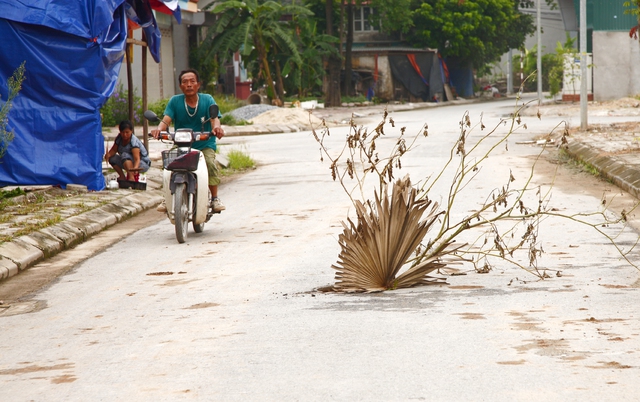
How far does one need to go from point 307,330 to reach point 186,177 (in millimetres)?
4549

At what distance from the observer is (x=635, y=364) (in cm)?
462

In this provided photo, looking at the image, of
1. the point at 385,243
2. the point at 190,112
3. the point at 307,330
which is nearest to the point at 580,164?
the point at 190,112

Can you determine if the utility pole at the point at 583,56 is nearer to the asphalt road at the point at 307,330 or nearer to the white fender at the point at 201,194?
the asphalt road at the point at 307,330

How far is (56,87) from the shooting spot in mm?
13109

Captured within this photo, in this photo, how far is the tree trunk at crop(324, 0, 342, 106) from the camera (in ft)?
152

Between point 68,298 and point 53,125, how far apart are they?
21.1 feet

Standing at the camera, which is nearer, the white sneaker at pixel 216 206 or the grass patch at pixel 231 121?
the white sneaker at pixel 216 206

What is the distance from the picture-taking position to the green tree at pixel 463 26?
52.0 meters

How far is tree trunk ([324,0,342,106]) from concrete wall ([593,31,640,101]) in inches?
492

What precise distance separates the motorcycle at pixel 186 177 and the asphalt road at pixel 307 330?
1.43 feet

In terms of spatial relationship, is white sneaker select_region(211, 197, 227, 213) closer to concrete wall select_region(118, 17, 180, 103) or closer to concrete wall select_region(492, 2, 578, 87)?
concrete wall select_region(118, 17, 180, 103)

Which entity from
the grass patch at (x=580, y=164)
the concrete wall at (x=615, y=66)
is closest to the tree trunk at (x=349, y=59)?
the concrete wall at (x=615, y=66)

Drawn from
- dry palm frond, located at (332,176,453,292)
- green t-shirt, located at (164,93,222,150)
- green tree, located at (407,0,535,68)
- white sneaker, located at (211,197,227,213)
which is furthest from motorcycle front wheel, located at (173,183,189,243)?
green tree, located at (407,0,535,68)

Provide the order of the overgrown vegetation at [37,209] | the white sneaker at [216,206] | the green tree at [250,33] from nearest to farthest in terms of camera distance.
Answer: the overgrown vegetation at [37,209] → the white sneaker at [216,206] → the green tree at [250,33]
